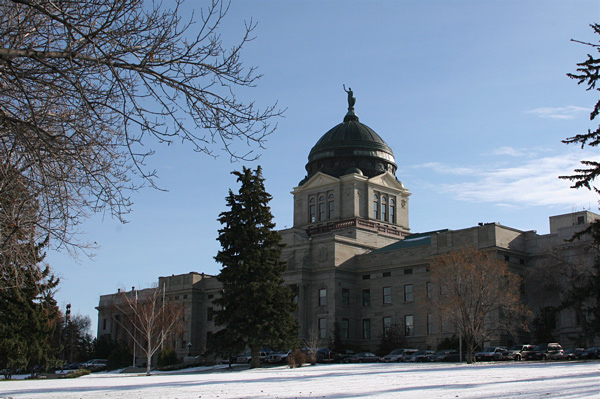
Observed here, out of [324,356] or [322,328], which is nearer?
[324,356]

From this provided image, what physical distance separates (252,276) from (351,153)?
37.2 m

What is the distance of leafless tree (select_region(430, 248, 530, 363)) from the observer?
49.5 m

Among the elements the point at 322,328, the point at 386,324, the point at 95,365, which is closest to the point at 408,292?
the point at 386,324

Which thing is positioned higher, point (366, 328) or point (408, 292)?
point (408, 292)

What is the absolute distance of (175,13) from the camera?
42.7 ft

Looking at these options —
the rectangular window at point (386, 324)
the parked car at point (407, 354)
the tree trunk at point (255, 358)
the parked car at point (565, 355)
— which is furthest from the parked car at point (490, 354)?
the rectangular window at point (386, 324)

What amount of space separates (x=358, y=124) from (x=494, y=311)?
38.2m

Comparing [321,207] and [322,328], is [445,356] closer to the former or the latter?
[322,328]

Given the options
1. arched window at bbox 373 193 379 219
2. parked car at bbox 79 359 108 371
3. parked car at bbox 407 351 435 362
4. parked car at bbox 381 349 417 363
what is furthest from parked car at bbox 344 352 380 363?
parked car at bbox 79 359 108 371

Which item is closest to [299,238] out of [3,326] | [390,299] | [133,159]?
[390,299]

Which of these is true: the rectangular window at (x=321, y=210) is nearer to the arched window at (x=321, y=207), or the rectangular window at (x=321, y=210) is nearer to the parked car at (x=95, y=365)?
the arched window at (x=321, y=207)

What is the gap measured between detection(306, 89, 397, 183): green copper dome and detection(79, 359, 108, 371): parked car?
3321 centimetres

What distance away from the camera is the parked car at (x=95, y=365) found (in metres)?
79.8

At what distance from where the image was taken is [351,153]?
294 feet
